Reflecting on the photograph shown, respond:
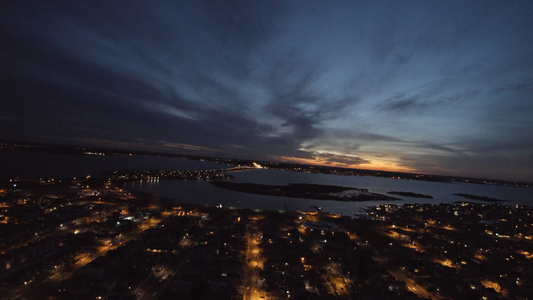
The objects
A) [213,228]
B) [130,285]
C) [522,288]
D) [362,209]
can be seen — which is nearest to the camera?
[130,285]

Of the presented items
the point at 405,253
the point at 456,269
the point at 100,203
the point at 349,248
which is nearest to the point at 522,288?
the point at 456,269

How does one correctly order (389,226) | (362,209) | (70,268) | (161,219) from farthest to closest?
(362,209) → (389,226) → (161,219) → (70,268)

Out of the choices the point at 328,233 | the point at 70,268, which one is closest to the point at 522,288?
the point at 328,233

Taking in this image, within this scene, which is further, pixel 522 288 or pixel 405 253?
pixel 405 253

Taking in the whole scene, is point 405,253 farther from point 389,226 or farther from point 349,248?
point 389,226

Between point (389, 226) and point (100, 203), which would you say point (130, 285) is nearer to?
point (100, 203)

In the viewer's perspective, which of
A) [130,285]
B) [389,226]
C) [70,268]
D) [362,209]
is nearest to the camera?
[130,285]

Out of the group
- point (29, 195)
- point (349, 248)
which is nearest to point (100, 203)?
point (29, 195)

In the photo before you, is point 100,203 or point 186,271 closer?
point 186,271

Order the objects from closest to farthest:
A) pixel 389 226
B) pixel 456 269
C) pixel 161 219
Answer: pixel 456 269 < pixel 161 219 < pixel 389 226
